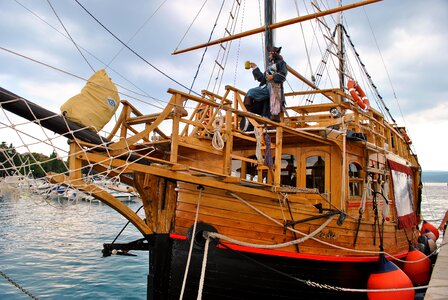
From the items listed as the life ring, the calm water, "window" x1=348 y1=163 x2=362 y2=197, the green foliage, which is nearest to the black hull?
the calm water

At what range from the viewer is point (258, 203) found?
20.1 ft

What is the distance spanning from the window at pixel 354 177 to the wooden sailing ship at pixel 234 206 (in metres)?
0.15

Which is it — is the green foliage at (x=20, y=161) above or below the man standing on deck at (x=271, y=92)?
below

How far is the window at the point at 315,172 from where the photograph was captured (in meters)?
7.81

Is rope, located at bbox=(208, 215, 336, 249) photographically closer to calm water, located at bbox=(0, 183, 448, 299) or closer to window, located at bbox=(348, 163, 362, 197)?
calm water, located at bbox=(0, 183, 448, 299)

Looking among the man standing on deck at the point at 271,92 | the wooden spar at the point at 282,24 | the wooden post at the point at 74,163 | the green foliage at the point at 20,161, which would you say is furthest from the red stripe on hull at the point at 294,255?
the wooden spar at the point at 282,24

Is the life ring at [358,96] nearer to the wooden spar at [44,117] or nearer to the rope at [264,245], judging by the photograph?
the rope at [264,245]

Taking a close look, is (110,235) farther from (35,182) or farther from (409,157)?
(35,182)

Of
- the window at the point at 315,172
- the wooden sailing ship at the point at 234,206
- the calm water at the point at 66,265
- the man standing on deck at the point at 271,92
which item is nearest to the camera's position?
the wooden sailing ship at the point at 234,206

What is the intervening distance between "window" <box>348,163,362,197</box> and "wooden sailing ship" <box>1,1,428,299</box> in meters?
0.15

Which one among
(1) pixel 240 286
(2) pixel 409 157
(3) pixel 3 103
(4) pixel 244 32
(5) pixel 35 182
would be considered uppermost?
(4) pixel 244 32

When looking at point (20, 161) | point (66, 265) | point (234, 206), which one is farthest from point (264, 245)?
point (66, 265)

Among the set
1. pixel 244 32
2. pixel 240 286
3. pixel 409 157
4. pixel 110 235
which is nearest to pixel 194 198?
pixel 240 286

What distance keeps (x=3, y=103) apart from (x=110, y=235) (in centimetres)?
1918
